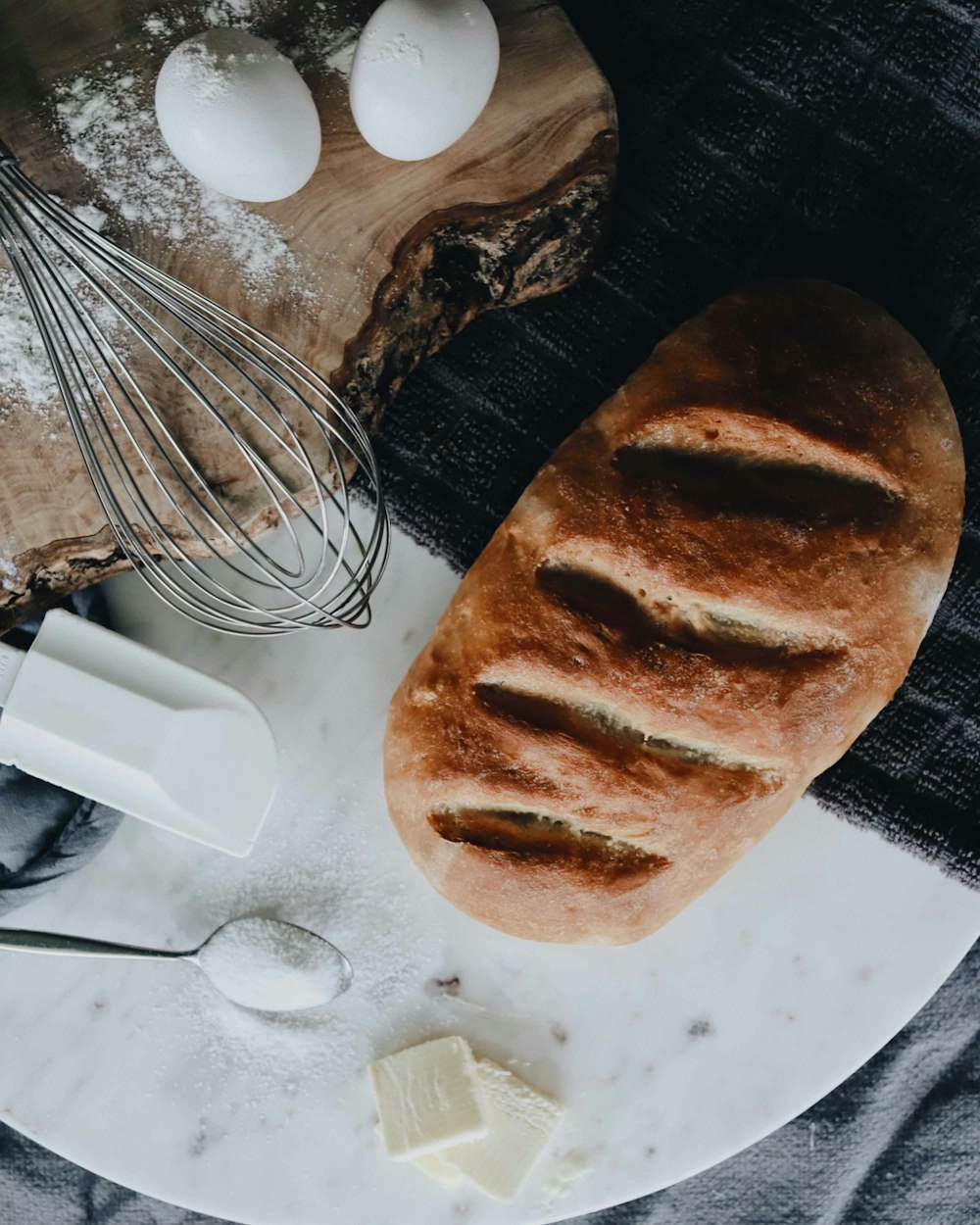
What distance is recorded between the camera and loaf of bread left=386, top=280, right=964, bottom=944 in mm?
814

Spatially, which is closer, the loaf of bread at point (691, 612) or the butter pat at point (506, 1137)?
the loaf of bread at point (691, 612)

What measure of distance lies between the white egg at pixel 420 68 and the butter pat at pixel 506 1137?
82 cm

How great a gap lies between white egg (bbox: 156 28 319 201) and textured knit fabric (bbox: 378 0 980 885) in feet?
0.85

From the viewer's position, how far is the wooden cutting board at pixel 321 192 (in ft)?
2.70

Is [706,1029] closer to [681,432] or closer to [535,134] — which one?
[681,432]

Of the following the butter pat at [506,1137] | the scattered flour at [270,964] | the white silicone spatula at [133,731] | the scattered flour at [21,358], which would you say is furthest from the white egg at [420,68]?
the butter pat at [506,1137]

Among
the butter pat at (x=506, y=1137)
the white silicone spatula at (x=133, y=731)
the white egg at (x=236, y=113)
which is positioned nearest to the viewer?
the white egg at (x=236, y=113)

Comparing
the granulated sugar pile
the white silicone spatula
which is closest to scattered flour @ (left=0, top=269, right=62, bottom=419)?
the granulated sugar pile

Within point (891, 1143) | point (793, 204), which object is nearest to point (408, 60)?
point (793, 204)

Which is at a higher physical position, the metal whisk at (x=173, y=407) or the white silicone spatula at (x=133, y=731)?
the metal whisk at (x=173, y=407)

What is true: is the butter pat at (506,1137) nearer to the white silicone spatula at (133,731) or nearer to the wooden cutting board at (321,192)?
the white silicone spatula at (133,731)

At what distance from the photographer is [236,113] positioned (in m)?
0.73

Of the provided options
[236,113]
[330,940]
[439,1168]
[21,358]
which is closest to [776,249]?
[236,113]

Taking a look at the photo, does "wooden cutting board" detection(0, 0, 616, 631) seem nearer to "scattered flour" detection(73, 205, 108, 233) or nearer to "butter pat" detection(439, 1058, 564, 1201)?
"scattered flour" detection(73, 205, 108, 233)
